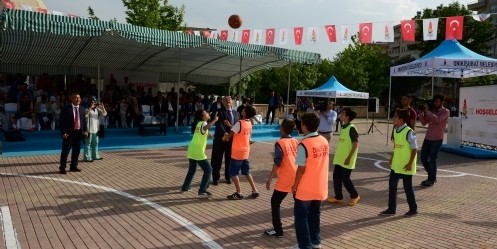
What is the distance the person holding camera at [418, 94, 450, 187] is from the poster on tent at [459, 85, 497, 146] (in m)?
6.77

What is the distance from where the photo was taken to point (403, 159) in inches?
274

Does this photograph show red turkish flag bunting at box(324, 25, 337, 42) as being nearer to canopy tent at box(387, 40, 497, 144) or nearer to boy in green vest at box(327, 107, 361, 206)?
canopy tent at box(387, 40, 497, 144)

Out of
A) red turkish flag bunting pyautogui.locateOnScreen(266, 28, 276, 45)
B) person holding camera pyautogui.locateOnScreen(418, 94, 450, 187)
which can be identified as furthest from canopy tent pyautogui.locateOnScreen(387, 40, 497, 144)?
red turkish flag bunting pyautogui.locateOnScreen(266, 28, 276, 45)

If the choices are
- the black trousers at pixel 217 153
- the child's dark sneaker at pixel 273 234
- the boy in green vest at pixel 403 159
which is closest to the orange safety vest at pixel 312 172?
the child's dark sneaker at pixel 273 234

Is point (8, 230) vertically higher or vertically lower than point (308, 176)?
lower

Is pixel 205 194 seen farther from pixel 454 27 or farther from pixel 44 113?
pixel 454 27

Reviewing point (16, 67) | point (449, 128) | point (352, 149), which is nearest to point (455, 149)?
point (449, 128)

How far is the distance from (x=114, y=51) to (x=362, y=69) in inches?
1475

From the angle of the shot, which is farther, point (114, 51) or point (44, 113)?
point (114, 51)

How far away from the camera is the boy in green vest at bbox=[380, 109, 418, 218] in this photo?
6.89 meters

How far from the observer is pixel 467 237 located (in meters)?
6.05

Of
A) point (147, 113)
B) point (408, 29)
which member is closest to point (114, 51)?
point (147, 113)

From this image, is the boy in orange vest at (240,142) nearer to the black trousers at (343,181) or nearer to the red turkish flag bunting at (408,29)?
the black trousers at (343,181)

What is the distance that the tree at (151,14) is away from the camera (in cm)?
2898
